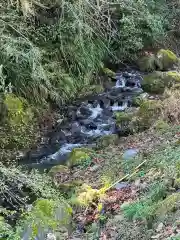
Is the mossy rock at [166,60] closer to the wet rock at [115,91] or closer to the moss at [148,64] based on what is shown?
the moss at [148,64]

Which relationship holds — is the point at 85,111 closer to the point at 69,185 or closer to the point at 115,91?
the point at 115,91

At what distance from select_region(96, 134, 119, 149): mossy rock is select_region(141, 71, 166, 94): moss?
3333 millimetres

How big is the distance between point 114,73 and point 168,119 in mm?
4536

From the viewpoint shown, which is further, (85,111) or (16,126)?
(85,111)

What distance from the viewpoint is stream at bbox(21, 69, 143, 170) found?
28.4ft

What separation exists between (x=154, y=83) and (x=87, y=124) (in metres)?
2.92

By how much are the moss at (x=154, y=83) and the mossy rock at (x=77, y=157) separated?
4.36 meters

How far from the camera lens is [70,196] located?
653 cm

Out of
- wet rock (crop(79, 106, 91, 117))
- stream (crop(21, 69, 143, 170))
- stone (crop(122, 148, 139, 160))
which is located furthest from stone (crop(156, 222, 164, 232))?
wet rock (crop(79, 106, 91, 117))

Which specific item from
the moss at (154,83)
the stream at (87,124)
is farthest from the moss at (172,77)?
the stream at (87,124)

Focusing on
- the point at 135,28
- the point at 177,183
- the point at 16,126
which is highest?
the point at 135,28

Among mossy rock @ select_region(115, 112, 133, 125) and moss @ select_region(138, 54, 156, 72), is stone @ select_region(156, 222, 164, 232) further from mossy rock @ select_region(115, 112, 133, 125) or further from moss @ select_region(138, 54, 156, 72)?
moss @ select_region(138, 54, 156, 72)

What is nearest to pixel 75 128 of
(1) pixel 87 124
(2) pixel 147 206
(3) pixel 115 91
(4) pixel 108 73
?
(1) pixel 87 124

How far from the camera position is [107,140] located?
8945mm
